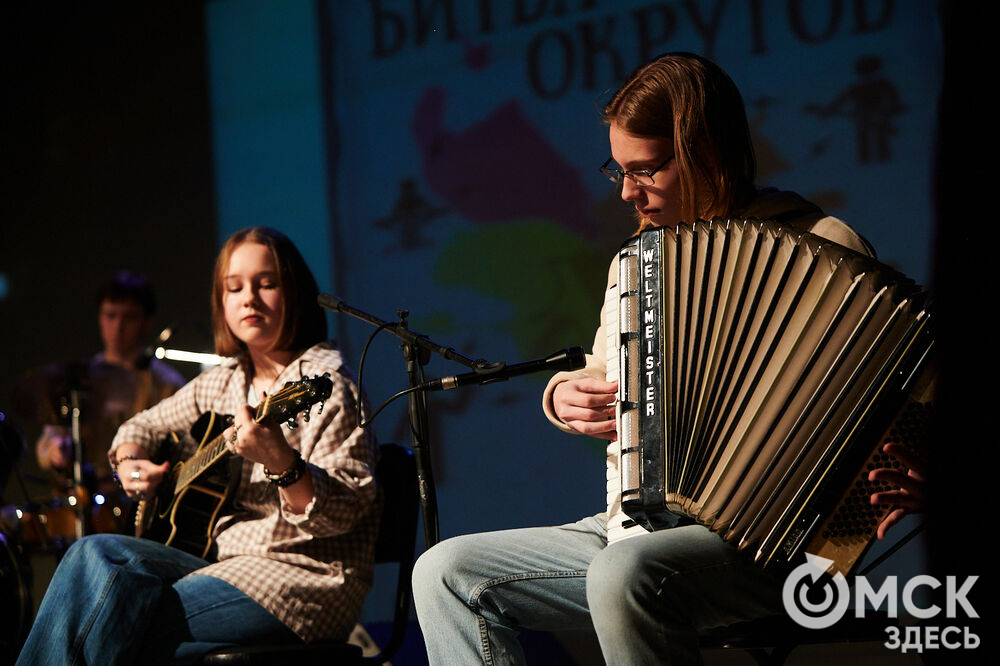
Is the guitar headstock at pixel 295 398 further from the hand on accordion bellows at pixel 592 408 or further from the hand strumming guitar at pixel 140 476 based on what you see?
the hand on accordion bellows at pixel 592 408

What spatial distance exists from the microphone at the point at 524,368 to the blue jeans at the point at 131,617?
652mm

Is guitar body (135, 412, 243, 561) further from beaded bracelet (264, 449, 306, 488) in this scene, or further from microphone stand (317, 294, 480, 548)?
microphone stand (317, 294, 480, 548)

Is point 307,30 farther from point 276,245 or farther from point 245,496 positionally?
point 245,496

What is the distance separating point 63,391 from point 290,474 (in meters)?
2.22

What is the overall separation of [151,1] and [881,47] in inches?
125

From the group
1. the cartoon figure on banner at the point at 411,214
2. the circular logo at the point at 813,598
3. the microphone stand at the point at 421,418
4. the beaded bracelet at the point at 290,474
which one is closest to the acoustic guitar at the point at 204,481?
the beaded bracelet at the point at 290,474

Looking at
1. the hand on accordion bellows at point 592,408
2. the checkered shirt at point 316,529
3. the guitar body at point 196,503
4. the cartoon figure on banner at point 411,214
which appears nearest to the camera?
the hand on accordion bellows at point 592,408

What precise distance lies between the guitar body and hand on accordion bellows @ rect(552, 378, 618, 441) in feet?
3.09

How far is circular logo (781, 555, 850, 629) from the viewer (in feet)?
5.08

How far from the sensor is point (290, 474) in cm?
209

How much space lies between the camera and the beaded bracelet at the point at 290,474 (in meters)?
2.09

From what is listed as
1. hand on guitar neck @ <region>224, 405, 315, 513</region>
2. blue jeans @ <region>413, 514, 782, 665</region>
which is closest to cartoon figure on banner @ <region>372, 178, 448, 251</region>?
hand on guitar neck @ <region>224, 405, 315, 513</region>

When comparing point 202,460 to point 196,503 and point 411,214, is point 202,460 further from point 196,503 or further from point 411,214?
point 411,214

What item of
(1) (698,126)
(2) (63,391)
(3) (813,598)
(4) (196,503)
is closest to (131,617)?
(4) (196,503)
